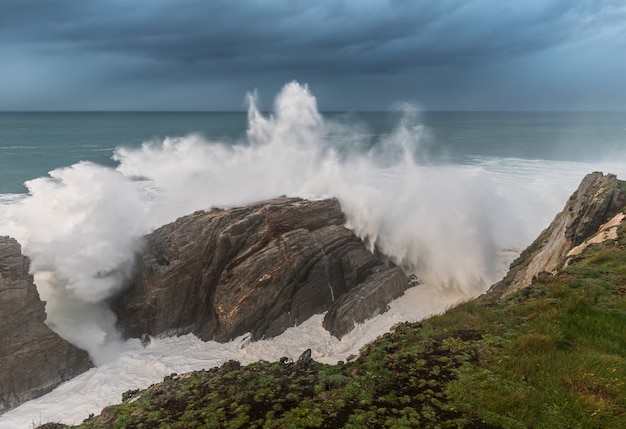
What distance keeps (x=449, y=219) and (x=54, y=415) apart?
23.1m

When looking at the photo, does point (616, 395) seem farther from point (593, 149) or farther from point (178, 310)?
point (593, 149)

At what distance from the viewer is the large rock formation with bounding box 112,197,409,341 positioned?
20.1 meters

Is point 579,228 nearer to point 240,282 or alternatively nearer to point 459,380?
point 459,380

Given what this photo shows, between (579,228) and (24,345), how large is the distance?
943 inches

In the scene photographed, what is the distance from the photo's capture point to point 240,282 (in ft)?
66.3

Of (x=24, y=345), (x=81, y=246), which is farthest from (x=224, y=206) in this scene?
(x=24, y=345)

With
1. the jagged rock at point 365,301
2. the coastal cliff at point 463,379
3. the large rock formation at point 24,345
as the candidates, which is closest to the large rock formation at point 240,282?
the jagged rock at point 365,301

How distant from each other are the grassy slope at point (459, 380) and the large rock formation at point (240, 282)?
9315 millimetres

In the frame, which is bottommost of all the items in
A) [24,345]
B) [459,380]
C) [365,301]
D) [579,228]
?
[24,345]

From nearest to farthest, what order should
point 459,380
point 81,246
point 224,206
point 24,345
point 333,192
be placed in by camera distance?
1. point 459,380
2. point 24,345
3. point 81,246
4. point 224,206
5. point 333,192

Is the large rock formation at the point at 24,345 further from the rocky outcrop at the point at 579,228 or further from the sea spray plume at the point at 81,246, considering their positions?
the rocky outcrop at the point at 579,228

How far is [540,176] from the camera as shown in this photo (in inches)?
1886

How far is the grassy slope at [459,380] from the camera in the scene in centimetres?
679

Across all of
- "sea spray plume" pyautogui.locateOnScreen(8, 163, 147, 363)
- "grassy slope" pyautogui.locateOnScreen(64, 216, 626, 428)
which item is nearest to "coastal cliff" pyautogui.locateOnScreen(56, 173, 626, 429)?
"grassy slope" pyautogui.locateOnScreen(64, 216, 626, 428)
